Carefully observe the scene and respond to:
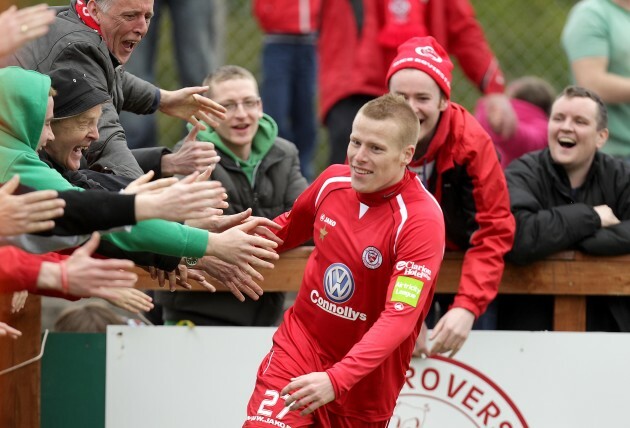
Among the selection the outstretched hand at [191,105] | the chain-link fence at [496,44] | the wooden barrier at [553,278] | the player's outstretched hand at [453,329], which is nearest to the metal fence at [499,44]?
the chain-link fence at [496,44]

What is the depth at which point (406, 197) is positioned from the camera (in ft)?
17.1

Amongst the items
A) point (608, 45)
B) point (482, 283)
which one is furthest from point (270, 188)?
point (608, 45)

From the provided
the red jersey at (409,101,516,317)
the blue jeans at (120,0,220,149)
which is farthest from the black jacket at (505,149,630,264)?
the blue jeans at (120,0,220,149)

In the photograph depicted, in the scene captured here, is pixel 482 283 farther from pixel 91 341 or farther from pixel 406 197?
pixel 91 341

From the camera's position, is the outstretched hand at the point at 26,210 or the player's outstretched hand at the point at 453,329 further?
the player's outstretched hand at the point at 453,329

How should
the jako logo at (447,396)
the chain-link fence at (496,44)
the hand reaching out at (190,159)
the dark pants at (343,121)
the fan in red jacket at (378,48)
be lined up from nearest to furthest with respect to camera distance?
the hand reaching out at (190,159)
the jako logo at (447,396)
the fan in red jacket at (378,48)
the dark pants at (343,121)
the chain-link fence at (496,44)

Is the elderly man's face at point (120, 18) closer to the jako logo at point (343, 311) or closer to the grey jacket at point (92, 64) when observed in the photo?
the grey jacket at point (92, 64)

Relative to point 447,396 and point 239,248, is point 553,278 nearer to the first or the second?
point 447,396

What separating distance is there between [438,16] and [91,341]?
112 inches

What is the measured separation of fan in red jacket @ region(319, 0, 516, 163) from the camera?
7.38 m

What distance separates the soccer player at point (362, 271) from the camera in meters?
5.07

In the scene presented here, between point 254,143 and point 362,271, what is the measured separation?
1.44 meters

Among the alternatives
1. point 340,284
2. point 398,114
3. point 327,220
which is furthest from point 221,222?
point 398,114

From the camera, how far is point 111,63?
5.13 m
